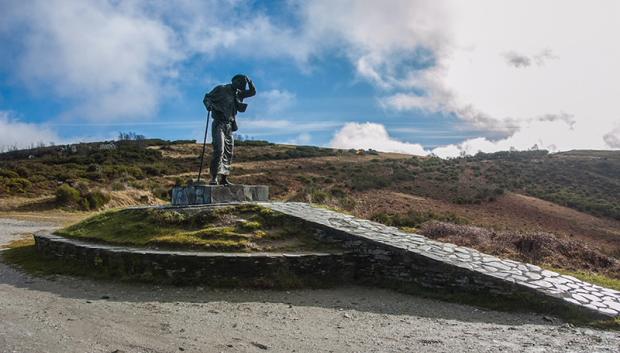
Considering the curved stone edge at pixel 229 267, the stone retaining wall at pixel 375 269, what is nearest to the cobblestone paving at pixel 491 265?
the stone retaining wall at pixel 375 269

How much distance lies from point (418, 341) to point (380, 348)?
1.90 ft

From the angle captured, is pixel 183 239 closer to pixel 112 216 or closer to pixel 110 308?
pixel 110 308

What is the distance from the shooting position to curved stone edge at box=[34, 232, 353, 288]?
7.64 meters

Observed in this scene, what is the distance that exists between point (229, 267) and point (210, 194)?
11.3 ft

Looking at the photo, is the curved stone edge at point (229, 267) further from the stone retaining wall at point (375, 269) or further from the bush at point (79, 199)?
the bush at point (79, 199)

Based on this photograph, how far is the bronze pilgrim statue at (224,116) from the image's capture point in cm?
1147

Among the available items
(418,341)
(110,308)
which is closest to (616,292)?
(418,341)

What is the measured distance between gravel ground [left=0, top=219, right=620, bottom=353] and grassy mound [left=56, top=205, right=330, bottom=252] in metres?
1.16

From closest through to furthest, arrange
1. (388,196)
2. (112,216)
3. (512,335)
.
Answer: (512,335) → (112,216) → (388,196)

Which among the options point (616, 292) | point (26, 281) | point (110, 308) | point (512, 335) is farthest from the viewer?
point (26, 281)

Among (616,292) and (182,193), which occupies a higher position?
(182,193)

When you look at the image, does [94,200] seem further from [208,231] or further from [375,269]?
[375,269]

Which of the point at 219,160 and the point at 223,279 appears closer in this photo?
the point at 223,279

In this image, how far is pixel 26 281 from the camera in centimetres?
802
